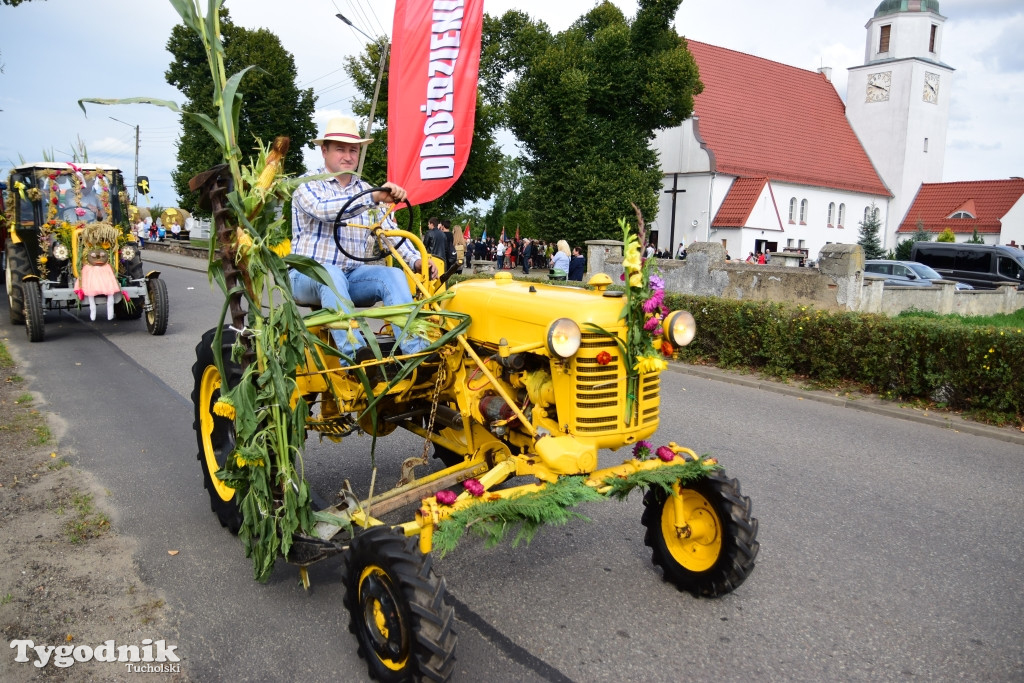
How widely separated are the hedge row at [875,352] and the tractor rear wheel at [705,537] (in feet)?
16.7

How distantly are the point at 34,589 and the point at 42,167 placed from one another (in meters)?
10.8

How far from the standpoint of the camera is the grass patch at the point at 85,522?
4.21 meters

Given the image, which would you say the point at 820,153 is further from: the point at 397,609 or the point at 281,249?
the point at 397,609

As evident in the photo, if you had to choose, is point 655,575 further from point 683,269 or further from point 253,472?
point 683,269

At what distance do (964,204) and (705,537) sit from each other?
1950 inches

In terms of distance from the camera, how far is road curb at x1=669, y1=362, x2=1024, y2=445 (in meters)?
6.95

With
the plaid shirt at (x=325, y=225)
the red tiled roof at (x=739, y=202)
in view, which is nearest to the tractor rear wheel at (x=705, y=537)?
the plaid shirt at (x=325, y=225)

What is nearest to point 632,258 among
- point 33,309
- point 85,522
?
point 85,522

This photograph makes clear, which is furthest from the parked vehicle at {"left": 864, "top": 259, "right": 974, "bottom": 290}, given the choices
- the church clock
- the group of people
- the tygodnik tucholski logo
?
the church clock

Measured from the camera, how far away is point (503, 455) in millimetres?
3750

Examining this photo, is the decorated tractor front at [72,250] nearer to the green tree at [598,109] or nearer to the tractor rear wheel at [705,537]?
the tractor rear wheel at [705,537]

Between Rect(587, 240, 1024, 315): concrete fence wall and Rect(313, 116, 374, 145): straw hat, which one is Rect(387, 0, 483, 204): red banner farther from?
Rect(313, 116, 374, 145): straw hat

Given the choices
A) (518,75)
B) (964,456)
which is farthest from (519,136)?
(964,456)

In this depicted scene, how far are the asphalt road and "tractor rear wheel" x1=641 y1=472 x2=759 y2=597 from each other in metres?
0.14
